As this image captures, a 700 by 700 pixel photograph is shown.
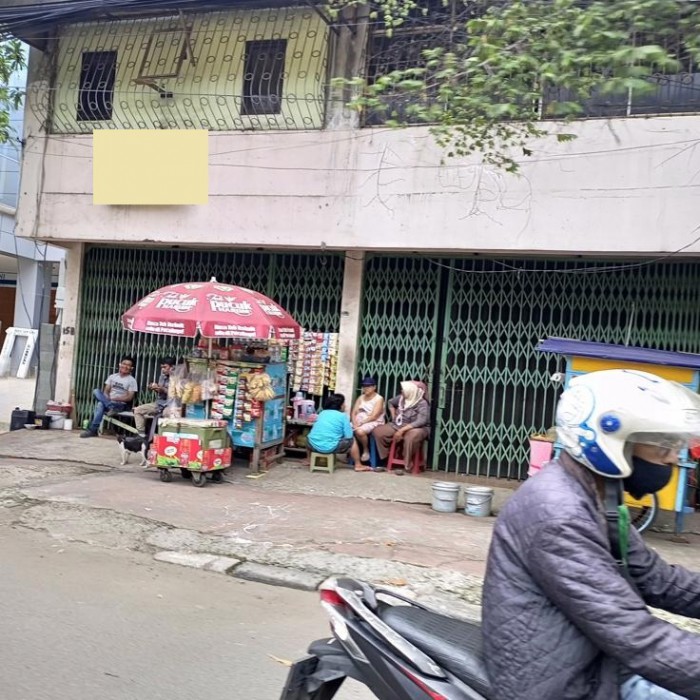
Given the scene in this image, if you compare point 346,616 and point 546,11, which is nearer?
point 346,616

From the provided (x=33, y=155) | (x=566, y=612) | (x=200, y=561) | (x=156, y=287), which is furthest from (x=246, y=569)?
(x=33, y=155)

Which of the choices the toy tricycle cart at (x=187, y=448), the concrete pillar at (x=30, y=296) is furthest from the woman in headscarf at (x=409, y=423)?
the concrete pillar at (x=30, y=296)

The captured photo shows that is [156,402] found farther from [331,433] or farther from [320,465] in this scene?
[331,433]

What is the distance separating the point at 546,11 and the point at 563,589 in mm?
5515

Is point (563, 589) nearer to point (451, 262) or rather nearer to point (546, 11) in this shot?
point (546, 11)

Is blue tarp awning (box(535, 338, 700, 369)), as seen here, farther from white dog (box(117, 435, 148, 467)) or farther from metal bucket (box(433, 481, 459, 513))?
white dog (box(117, 435, 148, 467))

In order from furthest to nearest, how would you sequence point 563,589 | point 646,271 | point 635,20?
point 646,271 → point 635,20 → point 563,589

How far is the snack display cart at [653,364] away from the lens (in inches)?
254

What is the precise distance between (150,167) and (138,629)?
7.30 metres

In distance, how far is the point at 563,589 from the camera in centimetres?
179

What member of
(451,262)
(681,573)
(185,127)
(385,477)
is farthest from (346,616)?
(185,127)

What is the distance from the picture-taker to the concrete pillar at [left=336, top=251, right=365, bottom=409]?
9508 millimetres

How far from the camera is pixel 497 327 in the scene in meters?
Result: 9.20

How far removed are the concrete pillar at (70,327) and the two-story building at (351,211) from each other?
0.08 ft
